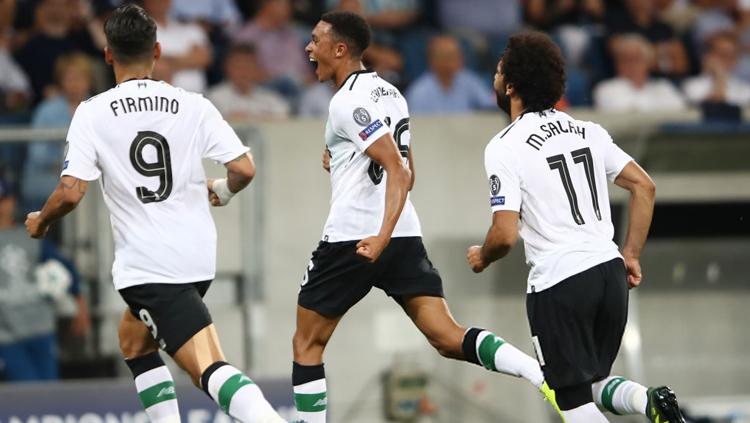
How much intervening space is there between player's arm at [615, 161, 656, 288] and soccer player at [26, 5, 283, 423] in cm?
184

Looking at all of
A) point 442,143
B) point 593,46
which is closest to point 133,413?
point 442,143

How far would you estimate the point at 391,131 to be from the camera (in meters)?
7.27

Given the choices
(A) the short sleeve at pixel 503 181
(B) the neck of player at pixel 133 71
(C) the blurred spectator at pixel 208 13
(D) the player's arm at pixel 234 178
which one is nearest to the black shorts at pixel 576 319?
(A) the short sleeve at pixel 503 181

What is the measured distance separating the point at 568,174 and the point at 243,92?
642 cm

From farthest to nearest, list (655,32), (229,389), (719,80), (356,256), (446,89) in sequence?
1. (655,32)
2. (719,80)
3. (446,89)
4. (356,256)
5. (229,389)

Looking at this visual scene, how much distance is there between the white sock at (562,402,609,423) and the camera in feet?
22.1

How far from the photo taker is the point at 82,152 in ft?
22.4

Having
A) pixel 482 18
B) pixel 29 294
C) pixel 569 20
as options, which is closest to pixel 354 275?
pixel 29 294

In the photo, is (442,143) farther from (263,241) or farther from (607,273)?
(607,273)

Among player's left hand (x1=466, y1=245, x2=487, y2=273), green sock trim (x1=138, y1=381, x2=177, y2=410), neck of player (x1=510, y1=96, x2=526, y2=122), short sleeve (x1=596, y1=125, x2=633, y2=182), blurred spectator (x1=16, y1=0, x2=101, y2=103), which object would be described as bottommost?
green sock trim (x1=138, y1=381, x2=177, y2=410)

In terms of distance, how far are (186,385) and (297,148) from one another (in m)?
2.60

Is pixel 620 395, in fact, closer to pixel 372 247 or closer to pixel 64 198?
pixel 372 247

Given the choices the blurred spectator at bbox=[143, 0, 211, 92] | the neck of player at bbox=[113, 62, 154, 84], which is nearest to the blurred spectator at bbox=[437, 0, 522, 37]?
the blurred spectator at bbox=[143, 0, 211, 92]

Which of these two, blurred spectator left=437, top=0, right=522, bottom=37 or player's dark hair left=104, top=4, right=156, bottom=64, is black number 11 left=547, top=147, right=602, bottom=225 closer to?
player's dark hair left=104, top=4, right=156, bottom=64
